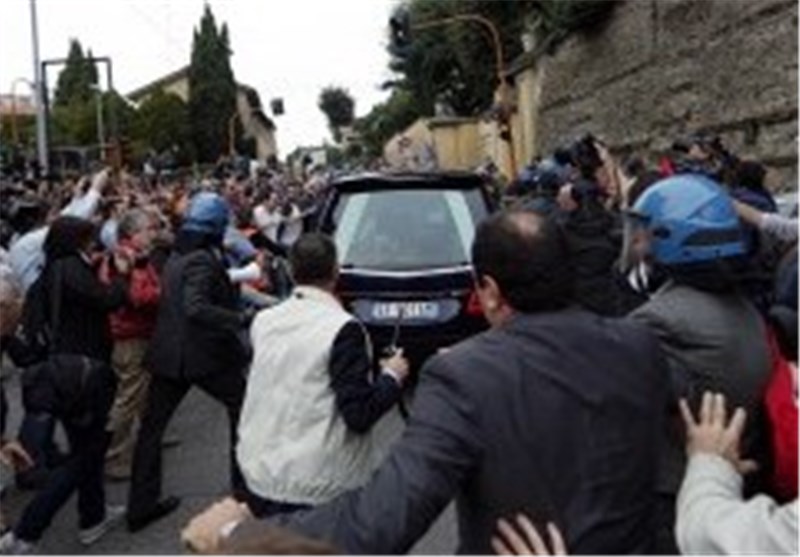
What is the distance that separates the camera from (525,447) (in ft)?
10.0

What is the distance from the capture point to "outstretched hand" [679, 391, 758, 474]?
9.83ft

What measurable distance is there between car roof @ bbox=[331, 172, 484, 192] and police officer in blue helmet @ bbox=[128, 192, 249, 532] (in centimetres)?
296

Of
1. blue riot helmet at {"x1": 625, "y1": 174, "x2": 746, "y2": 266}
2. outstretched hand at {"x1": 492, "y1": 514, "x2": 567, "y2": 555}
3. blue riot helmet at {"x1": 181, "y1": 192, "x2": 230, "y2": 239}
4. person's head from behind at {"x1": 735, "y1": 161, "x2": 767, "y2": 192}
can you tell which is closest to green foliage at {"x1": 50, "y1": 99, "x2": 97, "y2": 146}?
blue riot helmet at {"x1": 181, "y1": 192, "x2": 230, "y2": 239}

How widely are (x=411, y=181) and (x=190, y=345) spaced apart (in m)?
3.59

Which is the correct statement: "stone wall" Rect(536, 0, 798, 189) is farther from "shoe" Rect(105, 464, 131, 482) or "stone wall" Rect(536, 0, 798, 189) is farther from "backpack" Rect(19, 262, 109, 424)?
"backpack" Rect(19, 262, 109, 424)

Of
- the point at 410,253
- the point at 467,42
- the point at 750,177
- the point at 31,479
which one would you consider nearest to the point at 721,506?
the point at 750,177

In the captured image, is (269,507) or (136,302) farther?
(136,302)

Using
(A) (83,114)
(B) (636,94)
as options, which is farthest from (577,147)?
(A) (83,114)

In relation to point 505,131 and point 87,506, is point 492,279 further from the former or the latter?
point 505,131

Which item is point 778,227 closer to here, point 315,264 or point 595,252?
point 595,252

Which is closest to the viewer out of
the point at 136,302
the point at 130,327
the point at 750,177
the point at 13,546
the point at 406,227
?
the point at 13,546

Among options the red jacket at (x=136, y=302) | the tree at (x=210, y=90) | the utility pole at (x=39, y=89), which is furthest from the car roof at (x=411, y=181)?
the tree at (x=210, y=90)

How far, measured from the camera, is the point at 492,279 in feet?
10.7

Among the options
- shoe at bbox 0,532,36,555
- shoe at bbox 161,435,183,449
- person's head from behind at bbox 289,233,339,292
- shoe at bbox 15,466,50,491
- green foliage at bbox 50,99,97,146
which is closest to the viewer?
person's head from behind at bbox 289,233,339,292
